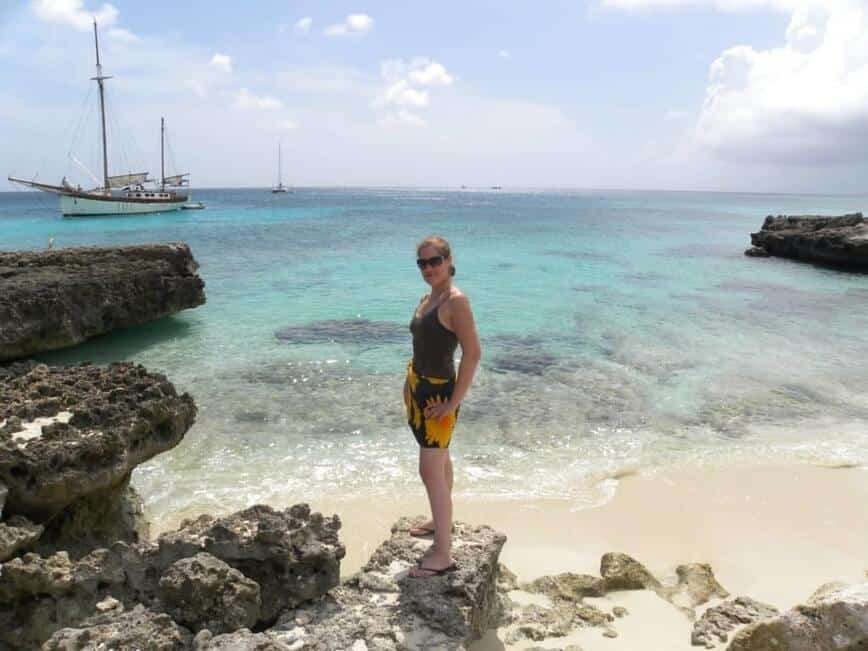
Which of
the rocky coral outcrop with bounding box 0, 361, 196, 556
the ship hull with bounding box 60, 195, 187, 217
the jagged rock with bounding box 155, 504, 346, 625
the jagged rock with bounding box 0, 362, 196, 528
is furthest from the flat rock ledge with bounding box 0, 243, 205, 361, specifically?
the ship hull with bounding box 60, 195, 187, 217

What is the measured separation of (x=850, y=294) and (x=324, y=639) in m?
25.4

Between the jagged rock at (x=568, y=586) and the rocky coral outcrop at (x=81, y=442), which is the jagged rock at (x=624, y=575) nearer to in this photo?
the jagged rock at (x=568, y=586)

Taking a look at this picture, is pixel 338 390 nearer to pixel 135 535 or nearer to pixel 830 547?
pixel 135 535

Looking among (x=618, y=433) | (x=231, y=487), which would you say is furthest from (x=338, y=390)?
(x=618, y=433)

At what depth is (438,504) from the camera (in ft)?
12.6

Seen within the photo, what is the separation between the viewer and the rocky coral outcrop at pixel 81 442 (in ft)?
14.9

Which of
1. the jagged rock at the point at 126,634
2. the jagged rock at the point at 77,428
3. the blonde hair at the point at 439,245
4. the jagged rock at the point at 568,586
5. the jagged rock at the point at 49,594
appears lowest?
the jagged rock at the point at 568,586

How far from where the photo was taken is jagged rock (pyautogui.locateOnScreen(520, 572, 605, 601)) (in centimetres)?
476

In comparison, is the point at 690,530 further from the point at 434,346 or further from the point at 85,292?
the point at 85,292

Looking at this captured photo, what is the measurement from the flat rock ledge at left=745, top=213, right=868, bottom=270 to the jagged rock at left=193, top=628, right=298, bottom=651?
108ft

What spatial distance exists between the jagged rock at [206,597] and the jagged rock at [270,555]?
25 cm

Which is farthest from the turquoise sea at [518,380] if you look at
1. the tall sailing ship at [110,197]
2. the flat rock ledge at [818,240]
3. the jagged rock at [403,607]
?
the tall sailing ship at [110,197]

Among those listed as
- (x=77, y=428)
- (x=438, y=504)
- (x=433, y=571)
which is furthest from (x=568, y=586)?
(x=77, y=428)

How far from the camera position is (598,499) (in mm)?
7000
